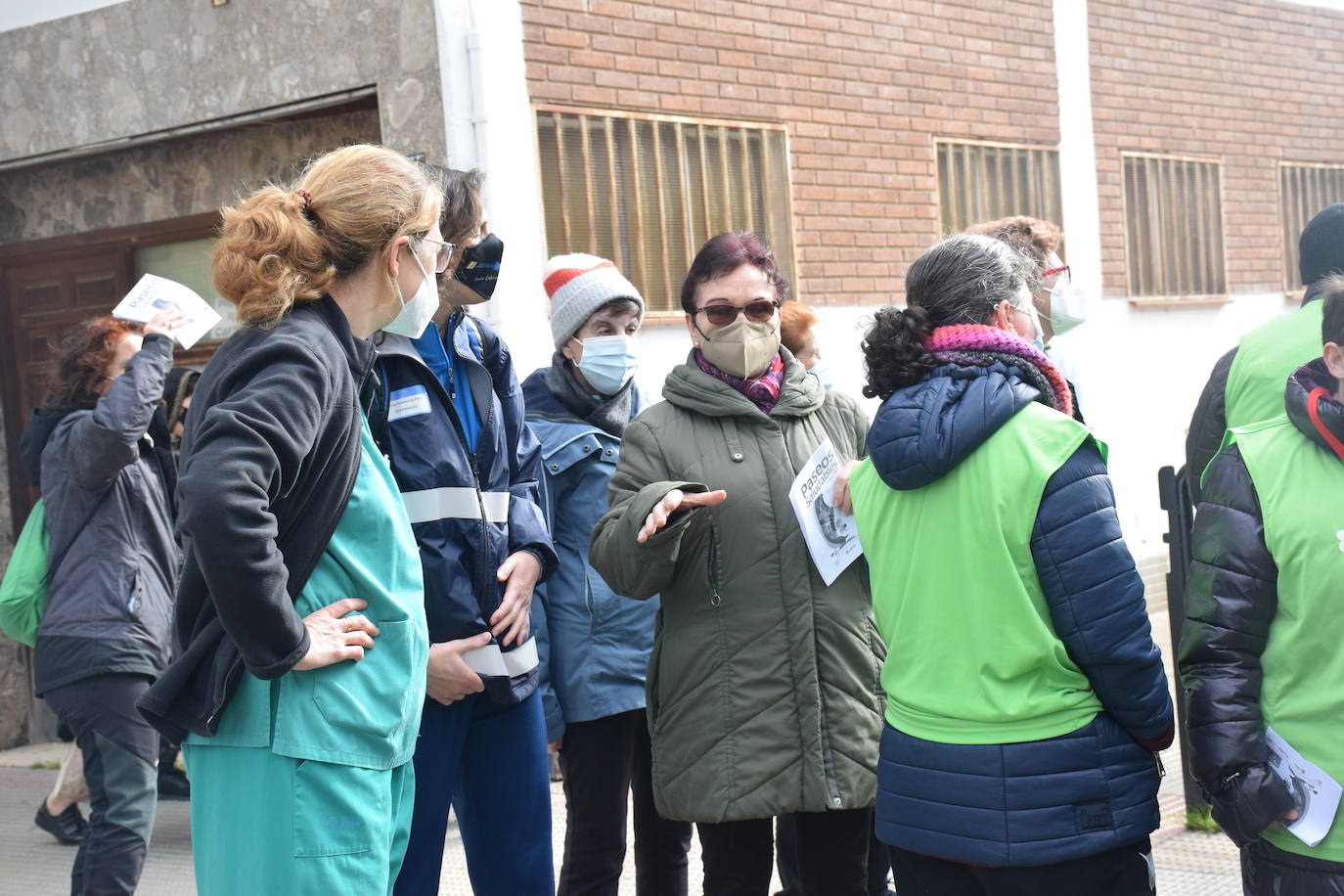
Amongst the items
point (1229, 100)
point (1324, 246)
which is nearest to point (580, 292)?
point (1324, 246)

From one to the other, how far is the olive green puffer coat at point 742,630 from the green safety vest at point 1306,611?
1036mm

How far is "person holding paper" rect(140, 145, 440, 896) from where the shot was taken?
2285 mm

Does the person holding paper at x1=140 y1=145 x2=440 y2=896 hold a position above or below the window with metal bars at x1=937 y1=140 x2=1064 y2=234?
below

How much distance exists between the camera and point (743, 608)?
3371 mm

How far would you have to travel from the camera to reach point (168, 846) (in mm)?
6254

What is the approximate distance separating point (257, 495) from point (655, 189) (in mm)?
5160

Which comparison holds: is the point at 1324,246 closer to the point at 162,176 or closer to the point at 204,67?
the point at 204,67

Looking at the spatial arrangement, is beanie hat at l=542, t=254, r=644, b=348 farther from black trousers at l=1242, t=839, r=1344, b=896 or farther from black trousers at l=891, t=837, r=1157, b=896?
black trousers at l=1242, t=839, r=1344, b=896

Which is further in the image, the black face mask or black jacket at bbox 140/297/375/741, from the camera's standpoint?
the black face mask

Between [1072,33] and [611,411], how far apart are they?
6.68m

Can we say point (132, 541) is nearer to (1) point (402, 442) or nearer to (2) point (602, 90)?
(1) point (402, 442)

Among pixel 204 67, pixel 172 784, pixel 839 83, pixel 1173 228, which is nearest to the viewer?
pixel 172 784

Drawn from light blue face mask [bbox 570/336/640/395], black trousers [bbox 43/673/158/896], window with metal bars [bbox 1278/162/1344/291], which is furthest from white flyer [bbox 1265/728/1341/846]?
window with metal bars [bbox 1278/162/1344/291]

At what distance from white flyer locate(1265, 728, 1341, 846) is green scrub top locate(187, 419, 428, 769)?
158 cm
